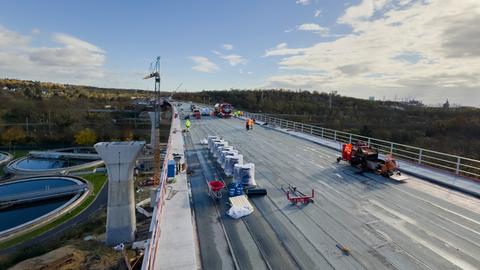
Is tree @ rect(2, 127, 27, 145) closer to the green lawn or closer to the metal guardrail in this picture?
the green lawn

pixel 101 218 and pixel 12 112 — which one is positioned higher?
pixel 12 112

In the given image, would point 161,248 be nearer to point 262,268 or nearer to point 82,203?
point 262,268

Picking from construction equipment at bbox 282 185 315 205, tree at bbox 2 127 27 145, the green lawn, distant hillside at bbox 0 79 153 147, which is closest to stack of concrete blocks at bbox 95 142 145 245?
construction equipment at bbox 282 185 315 205

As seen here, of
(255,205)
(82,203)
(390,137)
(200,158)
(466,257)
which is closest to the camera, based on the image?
(466,257)

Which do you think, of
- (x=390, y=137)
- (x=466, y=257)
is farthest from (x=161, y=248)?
(x=390, y=137)

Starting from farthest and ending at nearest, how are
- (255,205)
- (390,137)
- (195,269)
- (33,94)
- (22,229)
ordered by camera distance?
(33,94) → (390,137) → (22,229) → (255,205) → (195,269)

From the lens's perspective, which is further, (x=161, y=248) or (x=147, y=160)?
(x=147, y=160)
